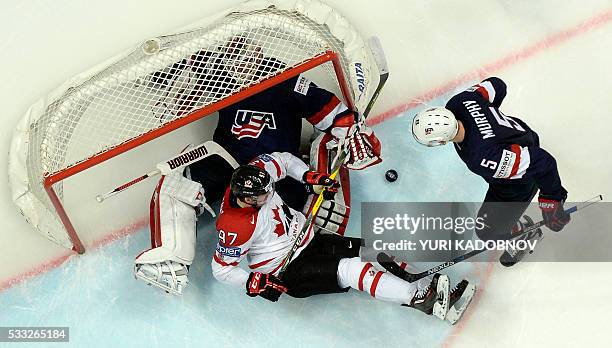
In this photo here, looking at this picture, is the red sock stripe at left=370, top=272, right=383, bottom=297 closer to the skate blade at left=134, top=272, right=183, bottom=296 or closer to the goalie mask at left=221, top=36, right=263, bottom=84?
the skate blade at left=134, top=272, right=183, bottom=296

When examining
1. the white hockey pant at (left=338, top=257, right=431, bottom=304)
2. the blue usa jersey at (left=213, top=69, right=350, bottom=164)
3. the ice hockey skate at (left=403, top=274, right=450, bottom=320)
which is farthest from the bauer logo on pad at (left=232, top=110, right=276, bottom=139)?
the ice hockey skate at (left=403, top=274, right=450, bottom=320)

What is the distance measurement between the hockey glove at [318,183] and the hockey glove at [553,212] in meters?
0.81

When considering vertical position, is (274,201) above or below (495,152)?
below

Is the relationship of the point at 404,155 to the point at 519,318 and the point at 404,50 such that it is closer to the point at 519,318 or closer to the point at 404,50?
the point at 404,50

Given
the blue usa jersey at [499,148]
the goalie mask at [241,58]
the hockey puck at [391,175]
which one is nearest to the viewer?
→ the blue usa jersey at [499,148]

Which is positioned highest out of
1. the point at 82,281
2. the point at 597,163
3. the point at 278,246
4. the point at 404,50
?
the point at 404,50

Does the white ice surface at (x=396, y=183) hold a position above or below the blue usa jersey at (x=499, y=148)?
below

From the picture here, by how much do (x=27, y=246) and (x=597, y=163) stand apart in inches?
101

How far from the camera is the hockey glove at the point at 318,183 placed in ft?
10.0

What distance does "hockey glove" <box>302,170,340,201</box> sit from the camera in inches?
121

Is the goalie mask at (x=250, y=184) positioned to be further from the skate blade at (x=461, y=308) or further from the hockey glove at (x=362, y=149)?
the skate blade at (x=461, y=308)

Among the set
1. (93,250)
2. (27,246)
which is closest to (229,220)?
(93,250)

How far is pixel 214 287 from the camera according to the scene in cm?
329

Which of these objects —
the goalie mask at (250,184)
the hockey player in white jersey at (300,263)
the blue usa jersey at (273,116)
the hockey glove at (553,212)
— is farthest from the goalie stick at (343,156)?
the hockey glove at (553,212)
